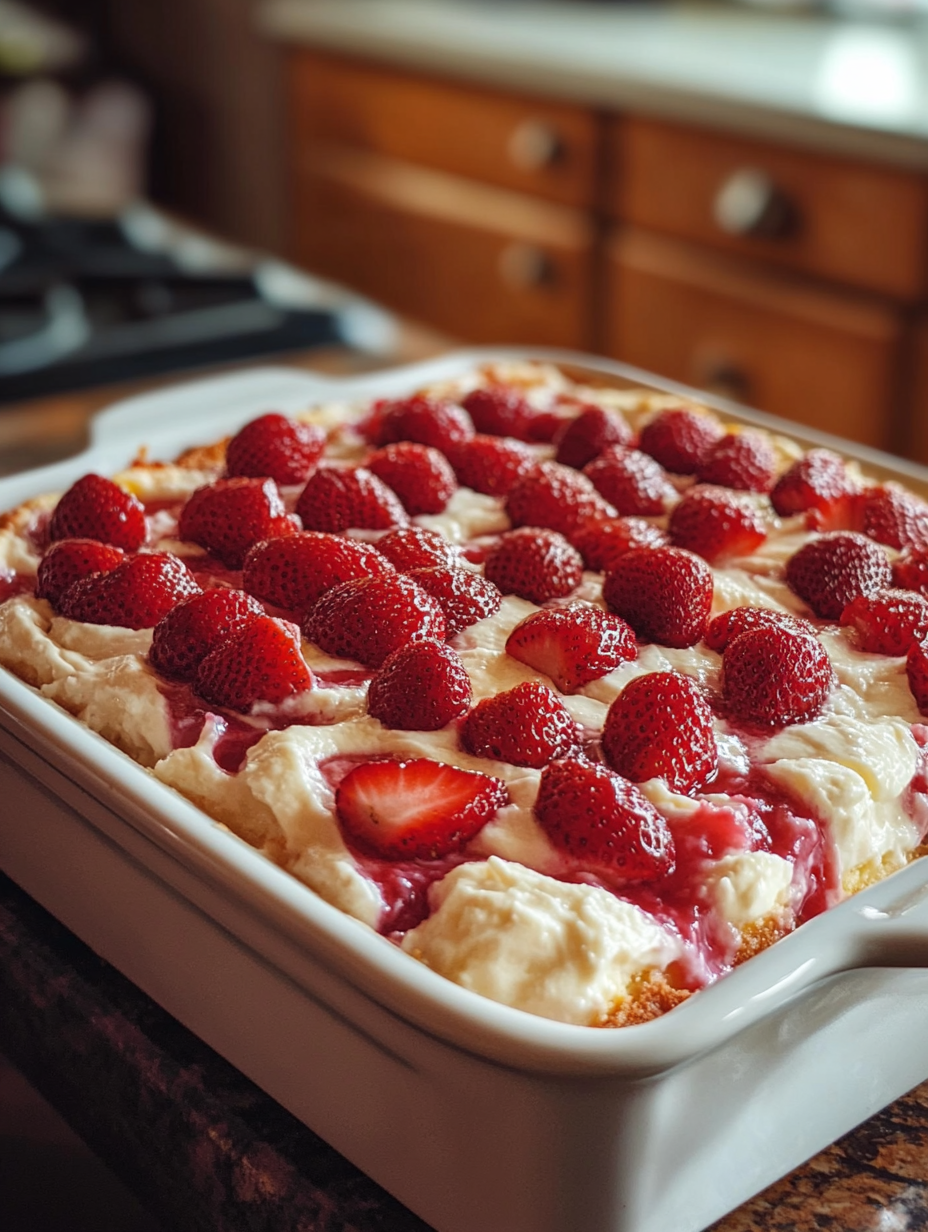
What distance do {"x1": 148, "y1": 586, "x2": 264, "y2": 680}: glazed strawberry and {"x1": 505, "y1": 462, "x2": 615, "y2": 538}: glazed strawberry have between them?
0.32 m

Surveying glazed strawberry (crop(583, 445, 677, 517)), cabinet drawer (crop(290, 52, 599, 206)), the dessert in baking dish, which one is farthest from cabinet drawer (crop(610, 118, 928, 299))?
glazed strawberry (crop(583, 445, 677, 517))

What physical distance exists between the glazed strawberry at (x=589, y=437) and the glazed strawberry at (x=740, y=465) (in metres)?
0.09

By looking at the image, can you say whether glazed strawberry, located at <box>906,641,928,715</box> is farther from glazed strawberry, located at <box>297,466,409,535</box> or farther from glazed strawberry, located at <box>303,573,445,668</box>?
A: glazed strawberry, located at <box>297,466,409,535</box>

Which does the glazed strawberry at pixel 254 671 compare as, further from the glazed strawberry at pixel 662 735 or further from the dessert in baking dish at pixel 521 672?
the glazed strawberry at pixel 662 735

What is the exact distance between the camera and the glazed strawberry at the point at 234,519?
117cm

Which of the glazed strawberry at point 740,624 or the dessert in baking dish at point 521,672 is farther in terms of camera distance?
the glazed strawberry at point 740,624

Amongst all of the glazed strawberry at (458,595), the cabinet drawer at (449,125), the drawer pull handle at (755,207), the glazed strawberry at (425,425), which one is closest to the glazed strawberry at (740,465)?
the glazed strawberry at (425,425)

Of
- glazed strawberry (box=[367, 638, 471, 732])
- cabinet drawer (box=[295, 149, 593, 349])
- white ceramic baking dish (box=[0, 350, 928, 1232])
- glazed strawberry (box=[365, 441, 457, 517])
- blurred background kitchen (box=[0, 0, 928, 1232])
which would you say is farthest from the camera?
cabinet drawer (box=[295, 149, 593, 349])

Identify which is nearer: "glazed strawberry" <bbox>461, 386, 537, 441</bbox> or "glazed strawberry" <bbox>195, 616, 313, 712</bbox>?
"glazed strawberry" <bbox>195, 616, 313, 712</bbox>

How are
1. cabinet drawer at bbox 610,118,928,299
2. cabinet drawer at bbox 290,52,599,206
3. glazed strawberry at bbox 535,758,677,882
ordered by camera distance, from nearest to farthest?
glazed strawberry at bbox 535,758,677,882
cabinet drawer at bbox 610,118,928,299
cabinet drawer at bbox 290,52,599,206

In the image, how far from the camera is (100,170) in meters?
3.36

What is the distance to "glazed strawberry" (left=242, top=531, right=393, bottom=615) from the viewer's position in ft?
3.53

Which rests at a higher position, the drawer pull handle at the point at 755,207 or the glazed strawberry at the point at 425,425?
the glazed strawberry at the point at 425,425

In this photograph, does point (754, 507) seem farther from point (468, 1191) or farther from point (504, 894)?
point (468, 1191)
